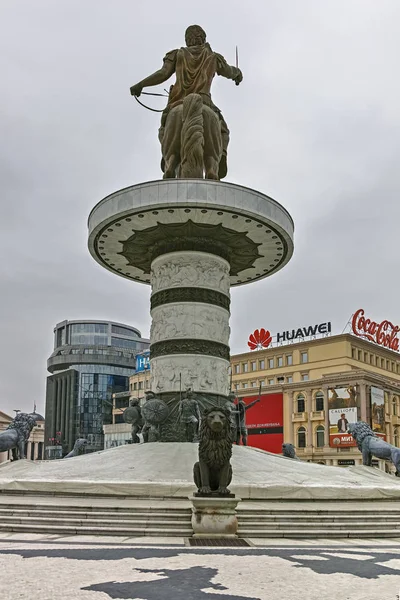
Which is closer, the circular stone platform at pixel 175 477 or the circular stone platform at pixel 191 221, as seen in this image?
the circular stone platform at pixel 175 477

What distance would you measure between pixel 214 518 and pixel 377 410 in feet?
154

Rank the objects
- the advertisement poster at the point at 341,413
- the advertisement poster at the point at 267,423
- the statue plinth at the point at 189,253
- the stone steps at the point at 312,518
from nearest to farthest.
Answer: the stone steps at the point at 312,518
the statue plinth at the point at 189,253
the advertisement poster at the point at 341,413
the advertisement poster at the point at 267,423

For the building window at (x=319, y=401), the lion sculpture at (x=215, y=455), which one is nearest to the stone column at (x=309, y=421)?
the building window at (x=319, y=401)

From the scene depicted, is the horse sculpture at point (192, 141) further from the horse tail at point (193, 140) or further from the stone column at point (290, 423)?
the stone column at point (290, 423)

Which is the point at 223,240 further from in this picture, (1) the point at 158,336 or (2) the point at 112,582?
(2) the point at 112,582

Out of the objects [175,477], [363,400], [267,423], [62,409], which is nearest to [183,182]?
[175,477]

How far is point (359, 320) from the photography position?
2366 inches

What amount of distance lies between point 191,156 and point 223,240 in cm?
258

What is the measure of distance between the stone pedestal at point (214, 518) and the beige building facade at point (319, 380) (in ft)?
145

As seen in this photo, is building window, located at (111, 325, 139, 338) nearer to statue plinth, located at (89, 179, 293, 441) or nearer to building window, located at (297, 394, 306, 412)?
building window, located at (297, 394, 306, 412)

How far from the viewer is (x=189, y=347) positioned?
17.5 metres

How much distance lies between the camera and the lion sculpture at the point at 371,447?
1645 cm

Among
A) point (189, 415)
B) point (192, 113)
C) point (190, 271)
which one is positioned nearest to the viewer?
point (189, 415)

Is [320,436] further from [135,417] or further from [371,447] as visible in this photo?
[135,417]
